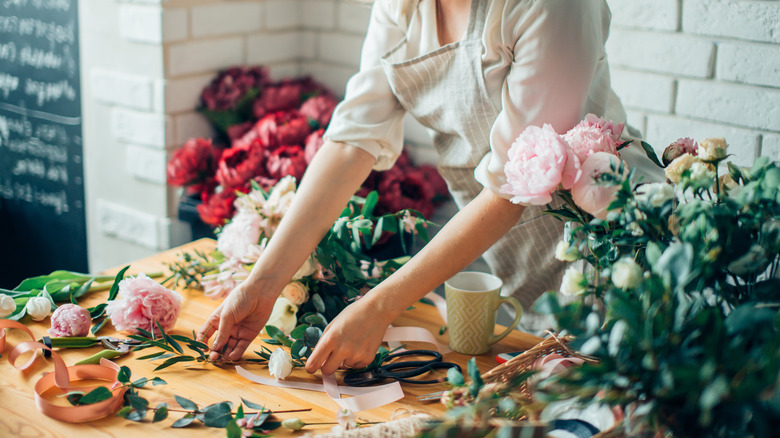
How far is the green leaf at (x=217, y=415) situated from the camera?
841mm

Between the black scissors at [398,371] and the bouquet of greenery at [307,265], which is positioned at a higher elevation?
the bouquet of greenery at [307,265]

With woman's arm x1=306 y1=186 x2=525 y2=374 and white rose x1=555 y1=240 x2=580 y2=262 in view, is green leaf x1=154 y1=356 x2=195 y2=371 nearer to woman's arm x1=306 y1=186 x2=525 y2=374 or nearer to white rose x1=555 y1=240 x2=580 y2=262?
woman's arm x1=306 y1=186 x2=525 y2=374

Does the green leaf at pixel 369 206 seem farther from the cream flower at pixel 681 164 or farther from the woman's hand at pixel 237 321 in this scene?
the cream flower at pixel 681 164

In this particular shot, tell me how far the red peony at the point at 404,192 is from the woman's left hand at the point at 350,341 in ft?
2.61

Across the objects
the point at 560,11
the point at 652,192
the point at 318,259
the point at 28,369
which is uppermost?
the point at 560,11

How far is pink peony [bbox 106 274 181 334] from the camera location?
104 cm

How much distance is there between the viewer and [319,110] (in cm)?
197

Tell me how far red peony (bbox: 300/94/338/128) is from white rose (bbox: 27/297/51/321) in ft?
3.24

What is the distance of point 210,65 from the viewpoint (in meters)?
2.03

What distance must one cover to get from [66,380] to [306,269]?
376 mm

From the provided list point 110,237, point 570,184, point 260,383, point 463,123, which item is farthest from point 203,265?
point 110,237

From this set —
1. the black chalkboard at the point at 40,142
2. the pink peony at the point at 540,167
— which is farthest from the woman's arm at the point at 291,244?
the black chalkboard at the point at 40,142

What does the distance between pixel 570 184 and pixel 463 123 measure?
37 cm

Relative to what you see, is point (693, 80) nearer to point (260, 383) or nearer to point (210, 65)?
point (260, 383)
